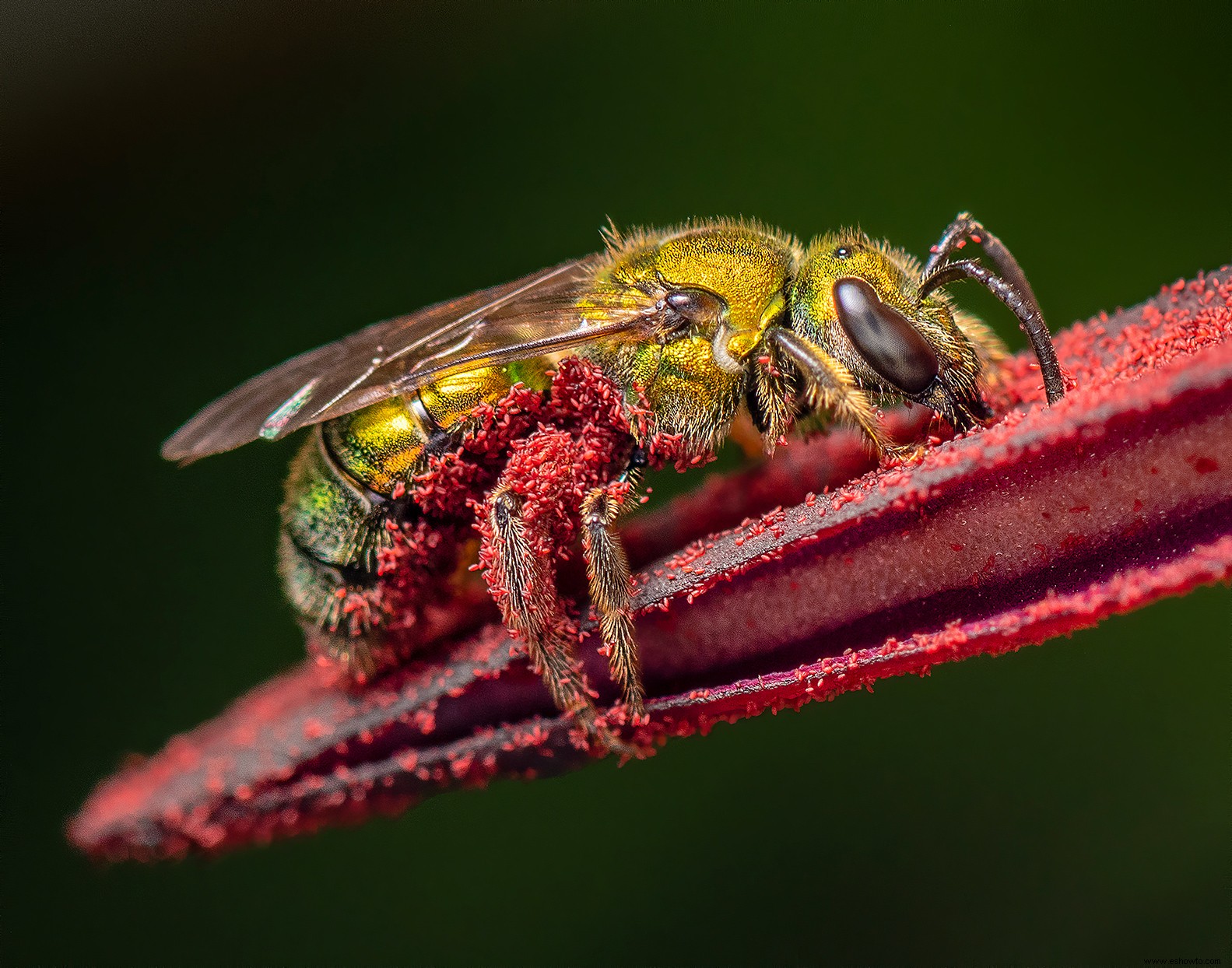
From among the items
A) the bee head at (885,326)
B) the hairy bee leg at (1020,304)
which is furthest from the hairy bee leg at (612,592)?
the hairy bee leg at (1020,304)

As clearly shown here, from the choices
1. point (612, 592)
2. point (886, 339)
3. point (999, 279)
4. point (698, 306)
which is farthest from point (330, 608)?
point (999, 279)

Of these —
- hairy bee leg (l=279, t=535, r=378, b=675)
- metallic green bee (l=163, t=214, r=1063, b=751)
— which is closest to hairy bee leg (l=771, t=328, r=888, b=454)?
metallic green bee (l=163, t=214, r=1063, b=751)

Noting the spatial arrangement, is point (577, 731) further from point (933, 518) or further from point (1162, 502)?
point (1162, 502)

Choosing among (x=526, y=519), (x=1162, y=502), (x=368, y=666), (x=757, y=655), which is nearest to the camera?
(x=1162, y=502)

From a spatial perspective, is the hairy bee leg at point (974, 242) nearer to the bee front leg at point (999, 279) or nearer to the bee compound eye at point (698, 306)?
the bee front leg at point (999, 279)

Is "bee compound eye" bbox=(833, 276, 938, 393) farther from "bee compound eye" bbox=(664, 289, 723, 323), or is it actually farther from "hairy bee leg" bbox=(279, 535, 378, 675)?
"hairy bee leg" bbox=(279, 535, 378, 675)

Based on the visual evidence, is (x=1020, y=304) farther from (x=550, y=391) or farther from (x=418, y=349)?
(x=418, y=349)

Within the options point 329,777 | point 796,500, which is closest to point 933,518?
point 796,500
